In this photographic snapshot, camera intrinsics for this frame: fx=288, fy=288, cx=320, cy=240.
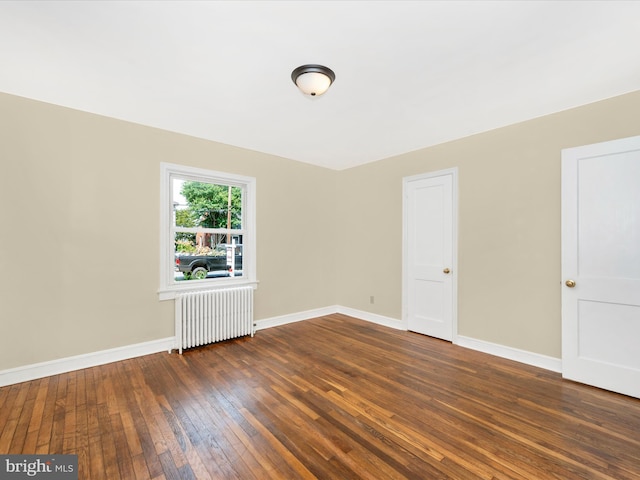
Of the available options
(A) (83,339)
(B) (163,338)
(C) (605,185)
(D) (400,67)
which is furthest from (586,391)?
(A) (83,339)

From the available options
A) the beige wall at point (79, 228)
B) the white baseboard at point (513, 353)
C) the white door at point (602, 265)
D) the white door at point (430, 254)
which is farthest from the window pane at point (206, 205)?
the white door at point (602, 265)

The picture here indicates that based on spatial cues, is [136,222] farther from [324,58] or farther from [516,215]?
[516,215]

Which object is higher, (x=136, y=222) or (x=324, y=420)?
(x=136, y=222)

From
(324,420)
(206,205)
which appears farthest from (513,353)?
(206,205)

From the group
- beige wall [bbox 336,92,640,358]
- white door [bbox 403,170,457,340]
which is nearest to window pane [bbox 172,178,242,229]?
white door [bbox 403,170,457,340]

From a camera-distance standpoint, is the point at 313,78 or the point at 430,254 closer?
the point at 313,78

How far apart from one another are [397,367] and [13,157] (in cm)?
430

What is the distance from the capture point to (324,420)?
2152 millimetres

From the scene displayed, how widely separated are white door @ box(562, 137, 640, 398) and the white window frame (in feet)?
12.3

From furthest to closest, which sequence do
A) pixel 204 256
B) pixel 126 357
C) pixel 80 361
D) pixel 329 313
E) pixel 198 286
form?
pixel 329 313
pixel 204 256
pixel 198 286
pixel 126 357
pixel 80 361

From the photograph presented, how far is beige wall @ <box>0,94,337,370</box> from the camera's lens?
271 centimetres

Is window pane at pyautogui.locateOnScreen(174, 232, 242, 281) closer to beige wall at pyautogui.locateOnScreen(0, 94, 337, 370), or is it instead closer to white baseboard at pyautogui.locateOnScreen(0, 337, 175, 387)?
beige wall at pyautogui.locateOnScreen(0, 94, 337, 370)

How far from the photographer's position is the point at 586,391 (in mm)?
2600

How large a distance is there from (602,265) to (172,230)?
4.61 m
